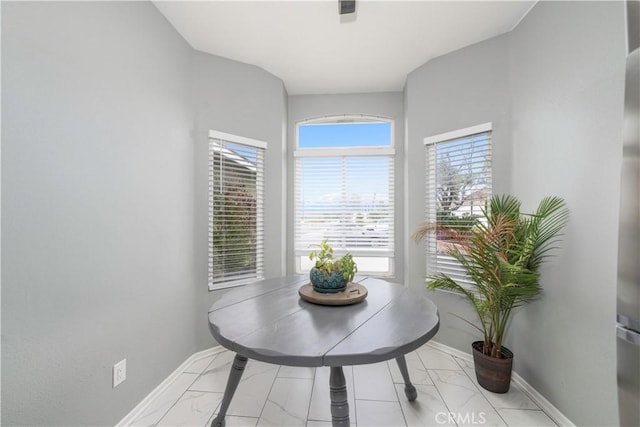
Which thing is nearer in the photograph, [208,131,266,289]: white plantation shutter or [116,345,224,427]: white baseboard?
[116,345,224,427]: white baseboard

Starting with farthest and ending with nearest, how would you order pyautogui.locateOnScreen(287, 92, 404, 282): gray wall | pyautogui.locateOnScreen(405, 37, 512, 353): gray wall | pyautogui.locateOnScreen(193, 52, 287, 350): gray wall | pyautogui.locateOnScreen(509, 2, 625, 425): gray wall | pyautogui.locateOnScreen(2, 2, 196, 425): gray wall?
1. pyautogui.locateOnScreen(287, 92, 404, 282): gray wall
2. pyautogui.locateOnScreen(193, 52, 287, 350): gray wall
3. pyautogui.locateOnScreen(405, 37, 512, 353): gray wall
4. pyautogui.locateOnScreen(509, 2, 625, 425): gray wall
5. pyautogui.locateOnScreen(2, 2, 196, 425): gray wall

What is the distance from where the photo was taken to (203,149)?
2.34 metres

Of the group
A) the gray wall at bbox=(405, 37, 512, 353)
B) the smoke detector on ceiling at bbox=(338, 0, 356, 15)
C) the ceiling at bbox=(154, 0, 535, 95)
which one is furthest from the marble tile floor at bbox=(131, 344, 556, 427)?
the ceiling at bbox=(154, 0, 535, 95)

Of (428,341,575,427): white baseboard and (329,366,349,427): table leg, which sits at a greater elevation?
(329,366,349,427): table leg

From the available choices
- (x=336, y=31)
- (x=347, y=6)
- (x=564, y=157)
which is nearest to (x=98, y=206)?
(x=347, y=6)

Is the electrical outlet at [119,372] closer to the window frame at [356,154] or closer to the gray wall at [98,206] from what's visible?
the gray wall at [98,206]

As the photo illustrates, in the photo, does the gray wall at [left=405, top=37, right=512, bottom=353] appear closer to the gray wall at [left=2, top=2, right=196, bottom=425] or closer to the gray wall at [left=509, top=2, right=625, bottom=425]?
the gray wall at [left=509, top=2, right=625, bottom=425]

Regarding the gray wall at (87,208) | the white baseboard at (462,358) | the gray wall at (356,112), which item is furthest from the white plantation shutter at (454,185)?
the gray wall at (87,208)

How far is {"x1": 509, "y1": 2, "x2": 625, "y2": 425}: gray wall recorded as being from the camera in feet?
4.35

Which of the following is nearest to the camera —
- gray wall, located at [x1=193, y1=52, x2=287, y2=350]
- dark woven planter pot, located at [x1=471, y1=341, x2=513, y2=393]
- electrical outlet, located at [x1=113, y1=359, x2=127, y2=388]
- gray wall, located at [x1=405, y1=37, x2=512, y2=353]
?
electrical outlet, located at [x1=113, y1=359, x2=127, y2=388]

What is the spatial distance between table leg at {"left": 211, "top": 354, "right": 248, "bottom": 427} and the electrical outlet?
0.61 meters

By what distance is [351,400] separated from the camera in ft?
5.79

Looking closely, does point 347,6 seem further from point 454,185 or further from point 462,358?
point 462,358

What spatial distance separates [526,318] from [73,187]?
9.72 ft
